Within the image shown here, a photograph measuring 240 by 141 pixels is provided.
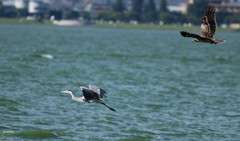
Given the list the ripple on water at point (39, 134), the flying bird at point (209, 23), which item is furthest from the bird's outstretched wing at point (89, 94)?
the ripple on water at point (39, 134)

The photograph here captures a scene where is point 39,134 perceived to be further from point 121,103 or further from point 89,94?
point 121,103

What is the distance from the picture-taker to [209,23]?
23.1 meters

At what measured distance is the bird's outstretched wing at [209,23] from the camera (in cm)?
2292

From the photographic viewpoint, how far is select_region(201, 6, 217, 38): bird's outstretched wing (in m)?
22.9

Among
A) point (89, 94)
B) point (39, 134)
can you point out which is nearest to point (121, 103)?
point (39, 134)

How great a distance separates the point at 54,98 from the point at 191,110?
7.53 metres

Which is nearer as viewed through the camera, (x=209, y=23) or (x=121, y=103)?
(x=209, y=23)

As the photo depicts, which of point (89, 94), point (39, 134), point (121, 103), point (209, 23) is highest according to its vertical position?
point (209, 23)


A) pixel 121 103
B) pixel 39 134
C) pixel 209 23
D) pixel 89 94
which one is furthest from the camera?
pixel 121 103

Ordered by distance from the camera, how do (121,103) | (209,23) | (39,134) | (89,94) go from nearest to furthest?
(209,23) → (89,94) → (39,134) → (121,103)

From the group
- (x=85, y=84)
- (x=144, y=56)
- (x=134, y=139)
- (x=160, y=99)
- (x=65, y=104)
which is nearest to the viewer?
(x=134, y=139)

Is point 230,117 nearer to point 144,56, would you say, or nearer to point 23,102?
point 23,102

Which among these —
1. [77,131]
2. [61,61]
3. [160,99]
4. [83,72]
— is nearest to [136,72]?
[83,72]

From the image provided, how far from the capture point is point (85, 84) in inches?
1964
